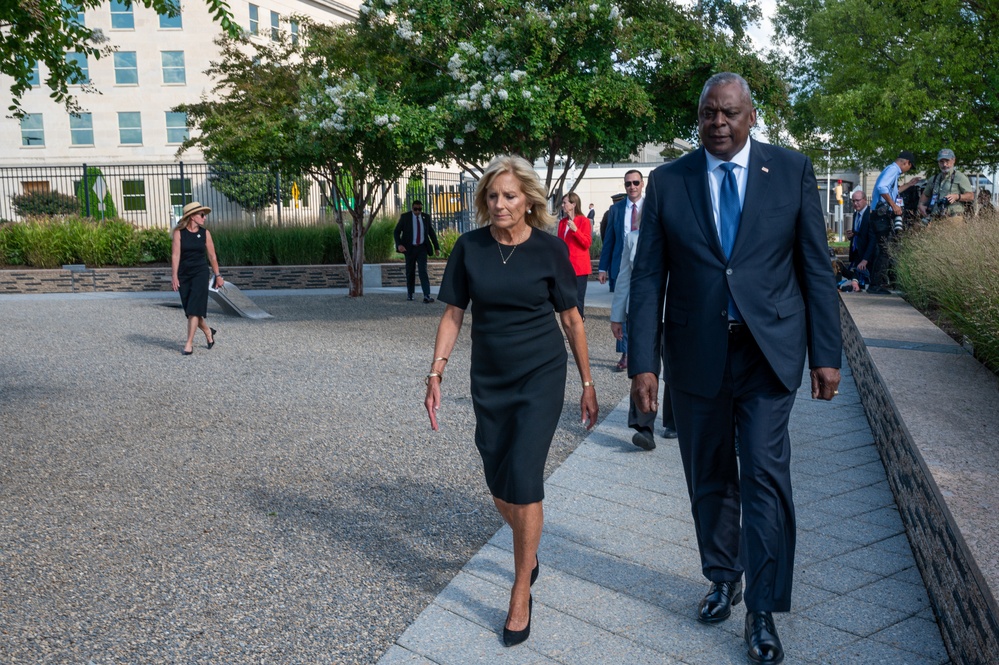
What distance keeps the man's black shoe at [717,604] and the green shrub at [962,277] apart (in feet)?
10.1

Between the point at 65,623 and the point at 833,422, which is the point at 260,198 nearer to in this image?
the point at 833,422

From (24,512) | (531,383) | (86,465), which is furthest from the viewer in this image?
(86,465)

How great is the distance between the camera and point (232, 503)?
18.5 feet

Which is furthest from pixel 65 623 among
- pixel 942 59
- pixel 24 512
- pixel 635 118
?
pixel 942 59

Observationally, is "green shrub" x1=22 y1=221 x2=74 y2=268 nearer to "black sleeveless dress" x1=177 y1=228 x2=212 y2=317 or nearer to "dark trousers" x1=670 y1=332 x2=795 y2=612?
"black sleeveless dress" x1=177 y1=228 x2=212 y2=317

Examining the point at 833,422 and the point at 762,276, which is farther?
the point at 833,422

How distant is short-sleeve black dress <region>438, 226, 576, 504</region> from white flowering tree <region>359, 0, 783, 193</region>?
8.63 metres

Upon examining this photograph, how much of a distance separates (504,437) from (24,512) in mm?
3116

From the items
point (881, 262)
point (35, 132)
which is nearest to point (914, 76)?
point (881, 262)

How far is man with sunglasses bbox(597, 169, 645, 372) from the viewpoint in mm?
9078

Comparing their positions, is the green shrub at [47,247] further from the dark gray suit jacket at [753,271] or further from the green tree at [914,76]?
the dark gray suit jacket at [753,271]

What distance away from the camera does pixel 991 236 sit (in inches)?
301

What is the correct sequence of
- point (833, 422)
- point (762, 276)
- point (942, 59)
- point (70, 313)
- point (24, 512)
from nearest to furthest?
point (762, 276) < point (24, 512) < point (833, 422) < point (70, 313) < point (942, 59)

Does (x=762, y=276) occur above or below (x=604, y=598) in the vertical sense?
above
